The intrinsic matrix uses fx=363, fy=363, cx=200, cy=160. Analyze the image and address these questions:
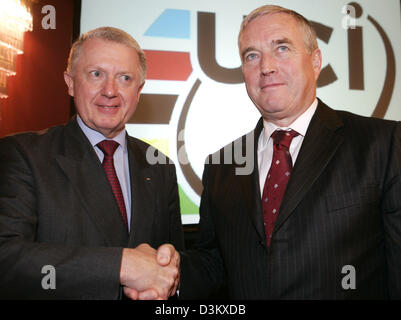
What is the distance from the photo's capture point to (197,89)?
98.0 inches

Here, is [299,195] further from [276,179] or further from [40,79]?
→ [40,79]

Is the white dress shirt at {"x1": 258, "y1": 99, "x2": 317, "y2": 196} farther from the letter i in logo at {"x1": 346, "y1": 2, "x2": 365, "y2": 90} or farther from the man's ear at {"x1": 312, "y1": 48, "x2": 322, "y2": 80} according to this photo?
the letter i in logo at {"x1": 346, "y1": 2, "x2": 365, "y2": 90}

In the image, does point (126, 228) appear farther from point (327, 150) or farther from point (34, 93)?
point (34, 93)

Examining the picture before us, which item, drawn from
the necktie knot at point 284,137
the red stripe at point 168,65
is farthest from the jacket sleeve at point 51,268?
the red stripe at point 168,65

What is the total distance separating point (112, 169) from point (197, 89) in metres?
1.14

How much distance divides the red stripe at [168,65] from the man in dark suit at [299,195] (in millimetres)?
932

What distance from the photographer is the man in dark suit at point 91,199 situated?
123cm

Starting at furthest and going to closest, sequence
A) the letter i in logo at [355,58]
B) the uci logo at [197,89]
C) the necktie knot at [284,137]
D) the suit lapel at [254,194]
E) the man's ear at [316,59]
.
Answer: the letter i in logo at [355,58] < the uci logo at [197,89] < the man's ear at [316,59] < the necktie knot at [284,137] < the suit lapel at [254,194]

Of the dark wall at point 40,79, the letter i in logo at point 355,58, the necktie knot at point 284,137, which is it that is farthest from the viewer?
the letter i in logo at point 355,58

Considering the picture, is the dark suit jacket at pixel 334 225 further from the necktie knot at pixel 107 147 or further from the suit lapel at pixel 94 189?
the necktie knot at pixel 107 147

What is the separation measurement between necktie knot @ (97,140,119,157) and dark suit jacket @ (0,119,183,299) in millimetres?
69

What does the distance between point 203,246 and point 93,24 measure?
163cm

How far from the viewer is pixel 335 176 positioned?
4.22 feet

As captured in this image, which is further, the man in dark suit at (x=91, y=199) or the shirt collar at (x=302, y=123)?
the shirt collar at (x=302, y=123)
